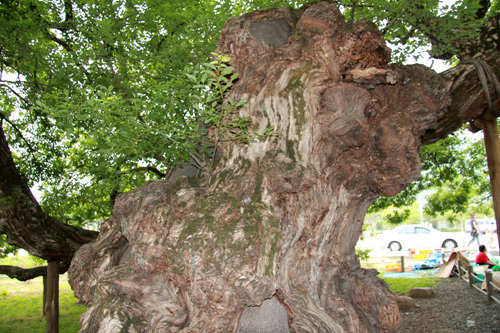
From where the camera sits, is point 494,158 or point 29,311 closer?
point 494,158

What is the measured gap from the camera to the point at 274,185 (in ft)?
9.03

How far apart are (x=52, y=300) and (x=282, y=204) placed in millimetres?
5454

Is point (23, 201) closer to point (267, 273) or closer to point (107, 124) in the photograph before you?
point (107, 124)

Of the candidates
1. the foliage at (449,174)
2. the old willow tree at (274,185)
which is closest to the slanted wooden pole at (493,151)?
the old willow tree at (274,185)

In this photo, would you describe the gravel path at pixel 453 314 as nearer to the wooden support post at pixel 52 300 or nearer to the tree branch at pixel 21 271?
the wooden support post at pixel 52 300

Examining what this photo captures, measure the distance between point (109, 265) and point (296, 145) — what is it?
1.94m

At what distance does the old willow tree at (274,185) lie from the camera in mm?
2475

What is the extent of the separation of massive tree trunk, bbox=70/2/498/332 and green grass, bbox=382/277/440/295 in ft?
27.7

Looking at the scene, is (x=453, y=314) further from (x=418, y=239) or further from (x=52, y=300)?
(x=418, y=239)

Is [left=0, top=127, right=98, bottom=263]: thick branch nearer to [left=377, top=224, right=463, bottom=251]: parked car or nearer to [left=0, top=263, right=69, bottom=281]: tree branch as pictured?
[left=0, top=263, right=69, bottom=281]: tree branch

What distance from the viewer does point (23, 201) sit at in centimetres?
519

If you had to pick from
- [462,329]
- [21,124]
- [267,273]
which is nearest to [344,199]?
[267,273]

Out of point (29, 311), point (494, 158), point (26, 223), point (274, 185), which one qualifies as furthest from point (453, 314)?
point (29, 311)

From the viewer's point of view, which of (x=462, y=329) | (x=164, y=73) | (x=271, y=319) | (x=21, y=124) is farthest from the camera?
(x=21, y=124)
